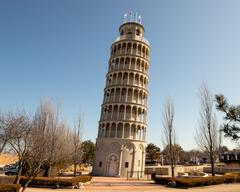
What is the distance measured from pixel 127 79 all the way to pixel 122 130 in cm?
1022

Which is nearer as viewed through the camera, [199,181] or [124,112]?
[199,181]

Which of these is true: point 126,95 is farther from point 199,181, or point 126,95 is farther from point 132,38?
point 199,181

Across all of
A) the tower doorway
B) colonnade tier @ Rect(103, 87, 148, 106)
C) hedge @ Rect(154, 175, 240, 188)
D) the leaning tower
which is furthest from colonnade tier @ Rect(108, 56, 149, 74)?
hedge @ Rect(154, 175, 240, 188)

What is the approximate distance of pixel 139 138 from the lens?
4494 cm

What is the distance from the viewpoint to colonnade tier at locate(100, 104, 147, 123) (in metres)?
44.2

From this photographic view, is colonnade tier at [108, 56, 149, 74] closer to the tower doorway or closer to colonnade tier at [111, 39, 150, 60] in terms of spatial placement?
colonnade tier at [111, 39, 150, 60]

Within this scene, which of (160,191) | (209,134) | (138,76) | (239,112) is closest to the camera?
(239,112)

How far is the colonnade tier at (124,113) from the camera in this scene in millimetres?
44219

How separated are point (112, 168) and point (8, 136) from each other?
76.0 feet

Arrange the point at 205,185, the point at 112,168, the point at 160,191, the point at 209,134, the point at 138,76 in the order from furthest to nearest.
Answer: the point at 138,76
the point at 112,168
the point at 209,134
the point at 205,185
the point at 160,191

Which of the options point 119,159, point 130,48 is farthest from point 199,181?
point 130,48

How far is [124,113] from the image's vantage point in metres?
44.1

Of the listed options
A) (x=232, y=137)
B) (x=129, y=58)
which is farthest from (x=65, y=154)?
(x=232, y=137)

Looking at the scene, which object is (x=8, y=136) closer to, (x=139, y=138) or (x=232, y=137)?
(x=232, y=137)
